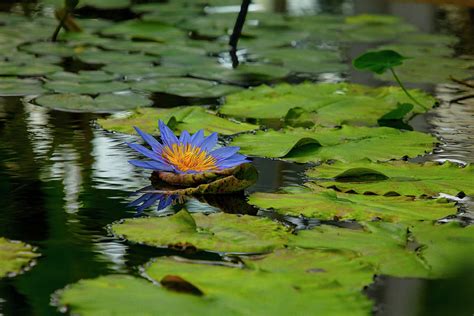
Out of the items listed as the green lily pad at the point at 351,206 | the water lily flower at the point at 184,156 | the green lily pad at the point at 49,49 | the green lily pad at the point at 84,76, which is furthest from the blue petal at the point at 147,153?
the green lily pad at the point at 49,49

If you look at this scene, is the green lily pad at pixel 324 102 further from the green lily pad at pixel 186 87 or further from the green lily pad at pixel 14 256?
the green lily pad at pixel 14 256

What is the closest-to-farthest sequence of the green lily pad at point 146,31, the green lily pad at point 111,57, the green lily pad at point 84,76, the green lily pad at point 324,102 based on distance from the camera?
the green lily pad at point 324,102 < the green lily pad at point 84,76 < the green lily pad at point 111,57 < the green lily pad at point 146,31

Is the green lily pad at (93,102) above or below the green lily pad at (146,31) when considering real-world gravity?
above

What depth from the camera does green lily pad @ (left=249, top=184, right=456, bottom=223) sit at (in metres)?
1.58

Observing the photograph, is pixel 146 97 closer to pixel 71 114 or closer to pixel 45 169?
pixel 71 114

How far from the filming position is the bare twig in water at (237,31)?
9.44 ft

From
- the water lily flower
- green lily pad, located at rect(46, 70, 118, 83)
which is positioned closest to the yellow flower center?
the water lily flower

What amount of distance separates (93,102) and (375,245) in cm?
105

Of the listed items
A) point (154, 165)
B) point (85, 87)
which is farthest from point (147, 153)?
point (85, 87)

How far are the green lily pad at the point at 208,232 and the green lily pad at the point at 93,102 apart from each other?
812mm

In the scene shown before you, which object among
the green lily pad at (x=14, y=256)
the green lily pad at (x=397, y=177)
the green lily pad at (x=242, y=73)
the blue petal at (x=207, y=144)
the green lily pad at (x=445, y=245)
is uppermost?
the blue petal at (x=207, y=144)

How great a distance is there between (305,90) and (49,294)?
4.38 ft

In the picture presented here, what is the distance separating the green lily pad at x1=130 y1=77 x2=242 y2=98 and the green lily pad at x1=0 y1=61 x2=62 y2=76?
242 mm

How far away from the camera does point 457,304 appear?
1.27 metres
